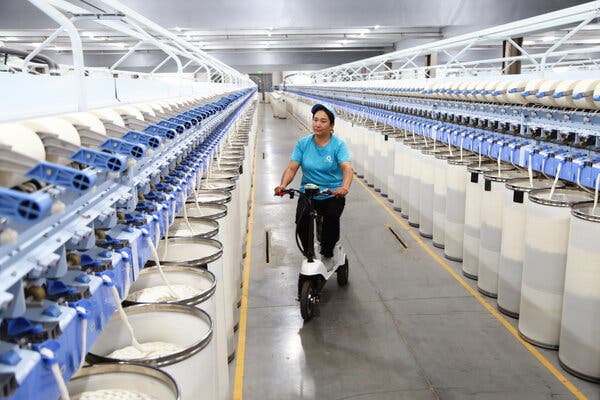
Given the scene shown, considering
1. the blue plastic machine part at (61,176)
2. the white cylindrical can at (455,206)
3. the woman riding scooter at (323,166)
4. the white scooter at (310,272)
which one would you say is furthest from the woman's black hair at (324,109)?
the blue plastic machine part at (61,176)

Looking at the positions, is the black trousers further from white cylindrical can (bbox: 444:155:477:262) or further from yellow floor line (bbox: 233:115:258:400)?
white cylindrical can (bbox: 444:155:477:262)

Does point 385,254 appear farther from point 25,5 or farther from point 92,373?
point 25,5

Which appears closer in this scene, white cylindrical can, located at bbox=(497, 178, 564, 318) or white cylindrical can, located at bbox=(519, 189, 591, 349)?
white cylindrical can, located at bbox=(519, 189, 591, 349)

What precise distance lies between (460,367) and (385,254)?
2704 millimetres

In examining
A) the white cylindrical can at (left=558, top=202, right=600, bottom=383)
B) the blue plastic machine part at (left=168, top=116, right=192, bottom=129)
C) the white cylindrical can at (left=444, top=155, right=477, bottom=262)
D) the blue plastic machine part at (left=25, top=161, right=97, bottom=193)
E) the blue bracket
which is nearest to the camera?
the blue plastic machine part at (left=25, top=161, right=97, bottom=193)

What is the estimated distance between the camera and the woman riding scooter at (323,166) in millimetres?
4789

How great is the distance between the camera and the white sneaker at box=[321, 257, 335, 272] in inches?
206

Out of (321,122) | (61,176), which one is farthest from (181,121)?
(61,176)

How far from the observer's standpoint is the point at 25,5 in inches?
577

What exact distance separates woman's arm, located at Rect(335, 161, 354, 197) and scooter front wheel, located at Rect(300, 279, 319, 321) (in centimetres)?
84

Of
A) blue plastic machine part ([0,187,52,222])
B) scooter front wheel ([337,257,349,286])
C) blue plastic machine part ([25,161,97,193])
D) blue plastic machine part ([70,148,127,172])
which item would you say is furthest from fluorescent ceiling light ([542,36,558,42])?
blue plastic machine part ([0,187,52,222])

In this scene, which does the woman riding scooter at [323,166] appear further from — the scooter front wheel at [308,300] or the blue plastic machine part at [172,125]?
the blue plastic machine part at [172,125]

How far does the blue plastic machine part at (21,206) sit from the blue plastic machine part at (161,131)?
5.22ft

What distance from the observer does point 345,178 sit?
15.4ft
